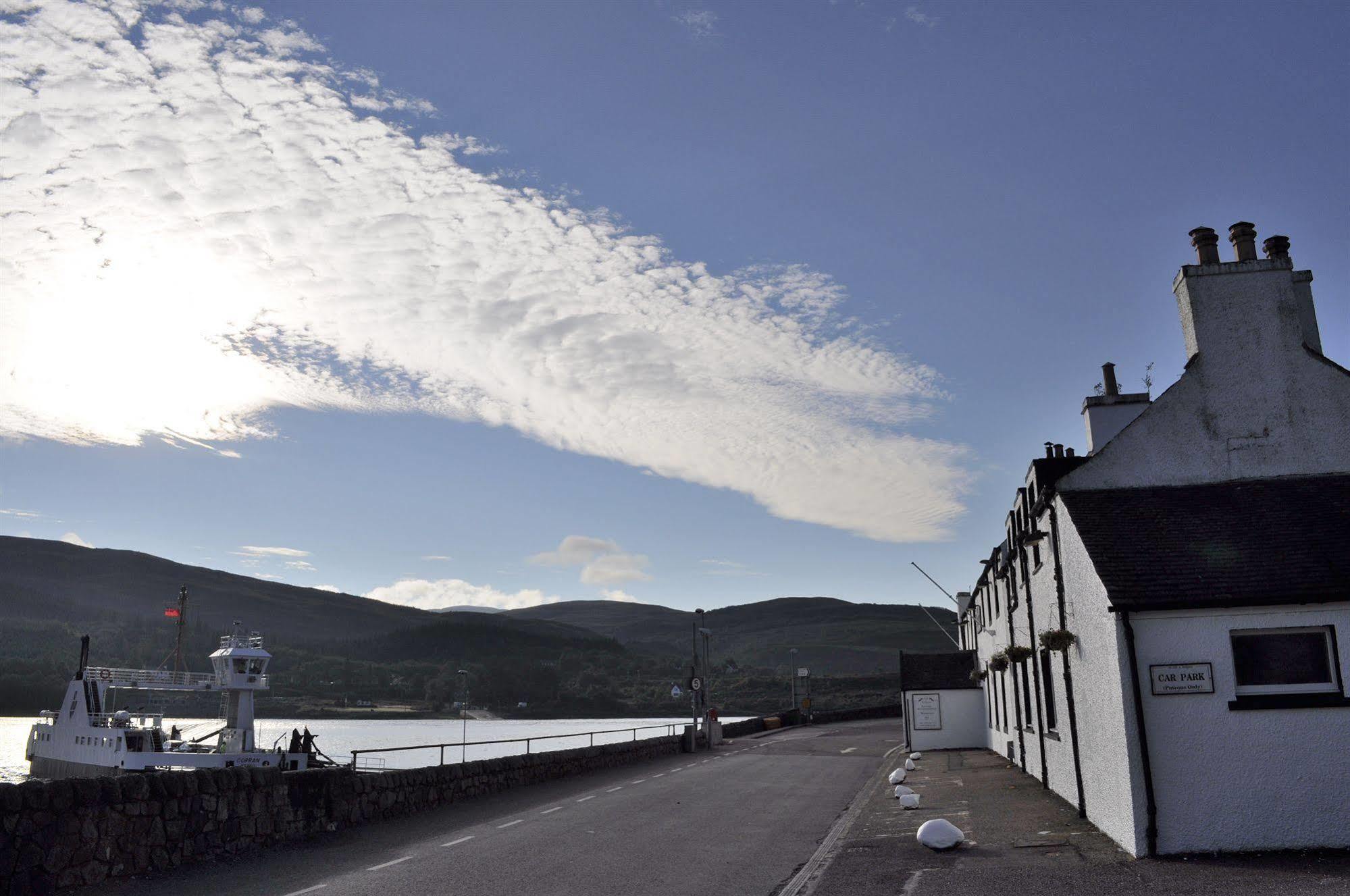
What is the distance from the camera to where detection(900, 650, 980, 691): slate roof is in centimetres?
3912

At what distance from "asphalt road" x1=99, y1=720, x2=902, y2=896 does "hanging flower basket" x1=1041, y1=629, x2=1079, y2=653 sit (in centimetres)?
504

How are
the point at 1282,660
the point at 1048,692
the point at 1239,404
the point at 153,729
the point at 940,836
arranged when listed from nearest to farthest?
the point at 1282,660 < the point at 940,836 < the point at 1239,404 < the point at 1048,692 < the point at 153,729

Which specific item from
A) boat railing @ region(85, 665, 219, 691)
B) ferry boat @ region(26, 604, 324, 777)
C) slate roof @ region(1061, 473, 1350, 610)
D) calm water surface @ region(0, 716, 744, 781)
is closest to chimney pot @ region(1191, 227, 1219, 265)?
slate roof @ region(1061, 473, 1350, 610)

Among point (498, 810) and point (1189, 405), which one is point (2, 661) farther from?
point (1189, 405)

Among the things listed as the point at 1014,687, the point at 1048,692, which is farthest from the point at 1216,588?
the point at 1014,687

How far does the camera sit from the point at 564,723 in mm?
199000

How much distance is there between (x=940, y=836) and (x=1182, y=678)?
13.0 feet

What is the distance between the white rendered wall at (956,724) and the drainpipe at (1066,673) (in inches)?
917

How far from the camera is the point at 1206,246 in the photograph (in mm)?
15367

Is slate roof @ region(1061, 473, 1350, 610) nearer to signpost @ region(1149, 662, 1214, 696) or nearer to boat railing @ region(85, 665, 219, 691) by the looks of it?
signpost @ region(1149, 662, 1214, 696)

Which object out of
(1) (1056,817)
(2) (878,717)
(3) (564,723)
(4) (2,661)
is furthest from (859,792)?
(4) (2,661)

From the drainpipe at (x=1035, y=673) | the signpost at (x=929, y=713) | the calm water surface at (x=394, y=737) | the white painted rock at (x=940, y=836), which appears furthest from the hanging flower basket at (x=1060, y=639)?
the calm water surface at (x=394, y=737)

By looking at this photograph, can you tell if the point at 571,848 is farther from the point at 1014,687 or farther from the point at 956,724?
the point at 956,724

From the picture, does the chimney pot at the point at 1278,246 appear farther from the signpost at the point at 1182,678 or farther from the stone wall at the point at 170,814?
the stone wall at the point at 170,814
